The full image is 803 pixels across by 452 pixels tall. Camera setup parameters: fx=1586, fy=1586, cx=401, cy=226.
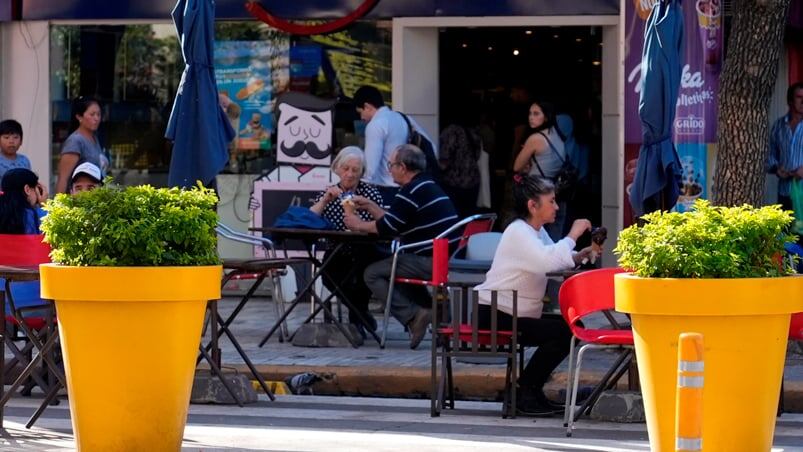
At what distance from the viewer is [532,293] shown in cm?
932

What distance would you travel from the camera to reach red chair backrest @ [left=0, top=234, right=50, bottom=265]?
9.76 metres

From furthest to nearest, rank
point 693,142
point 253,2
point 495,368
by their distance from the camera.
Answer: point 253,2
point 693,142
point 495,368

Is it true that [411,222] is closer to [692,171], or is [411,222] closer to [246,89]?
[692,171]

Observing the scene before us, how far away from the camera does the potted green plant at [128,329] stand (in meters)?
7.34

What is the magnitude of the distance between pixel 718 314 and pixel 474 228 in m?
5.40

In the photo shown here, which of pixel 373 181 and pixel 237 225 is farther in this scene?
pixel 237 225

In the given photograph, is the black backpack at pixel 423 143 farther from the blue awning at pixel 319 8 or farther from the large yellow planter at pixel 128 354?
the large yellow planter at pixel 128 354

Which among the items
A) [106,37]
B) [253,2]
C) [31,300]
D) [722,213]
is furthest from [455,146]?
[722,213]

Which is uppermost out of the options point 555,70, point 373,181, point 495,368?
point 555,70

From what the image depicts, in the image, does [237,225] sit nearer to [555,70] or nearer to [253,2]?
[253,2]

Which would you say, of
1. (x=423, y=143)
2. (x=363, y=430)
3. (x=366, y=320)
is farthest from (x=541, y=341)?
(x=423, y=143)

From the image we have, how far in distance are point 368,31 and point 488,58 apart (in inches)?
71.0

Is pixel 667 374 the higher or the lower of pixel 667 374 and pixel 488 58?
the lower

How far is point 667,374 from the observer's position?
278 inches
